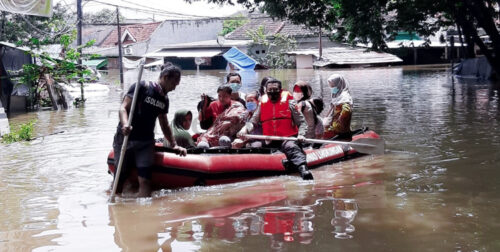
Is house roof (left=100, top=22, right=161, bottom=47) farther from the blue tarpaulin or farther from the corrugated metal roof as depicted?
the blue tarpaulin

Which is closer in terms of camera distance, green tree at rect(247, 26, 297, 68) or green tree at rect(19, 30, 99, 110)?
green tree at rect(19, 30, 99, 110)

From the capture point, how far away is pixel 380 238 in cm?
571

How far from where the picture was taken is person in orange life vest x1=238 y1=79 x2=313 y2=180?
867 cm

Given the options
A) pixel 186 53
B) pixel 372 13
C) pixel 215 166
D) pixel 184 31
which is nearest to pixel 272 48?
pixel 186 53

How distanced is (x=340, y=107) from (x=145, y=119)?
354 cm

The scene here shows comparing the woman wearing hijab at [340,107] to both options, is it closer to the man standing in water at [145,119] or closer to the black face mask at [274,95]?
the black face mask at [274,95]

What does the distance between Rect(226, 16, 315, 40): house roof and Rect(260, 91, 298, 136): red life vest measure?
144 feet

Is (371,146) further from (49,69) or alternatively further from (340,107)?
(49,69)

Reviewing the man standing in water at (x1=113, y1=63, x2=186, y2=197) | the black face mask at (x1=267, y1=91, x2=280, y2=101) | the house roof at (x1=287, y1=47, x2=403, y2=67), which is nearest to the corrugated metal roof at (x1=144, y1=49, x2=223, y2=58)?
the house roof at (x1=287, y1=47, x2=403, y2=67)

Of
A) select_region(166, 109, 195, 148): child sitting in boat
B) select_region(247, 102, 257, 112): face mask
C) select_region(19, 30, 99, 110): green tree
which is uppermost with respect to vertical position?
select_region(19, 30, 99, 110): green tree

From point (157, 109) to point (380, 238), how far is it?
282 centimetres

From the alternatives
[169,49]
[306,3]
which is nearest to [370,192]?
[306,3]

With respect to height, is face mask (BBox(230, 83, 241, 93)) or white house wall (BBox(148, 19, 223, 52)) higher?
white house wall (BBox(148, 19, 223, 52))

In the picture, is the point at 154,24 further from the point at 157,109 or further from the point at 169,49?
the point at 157,109
